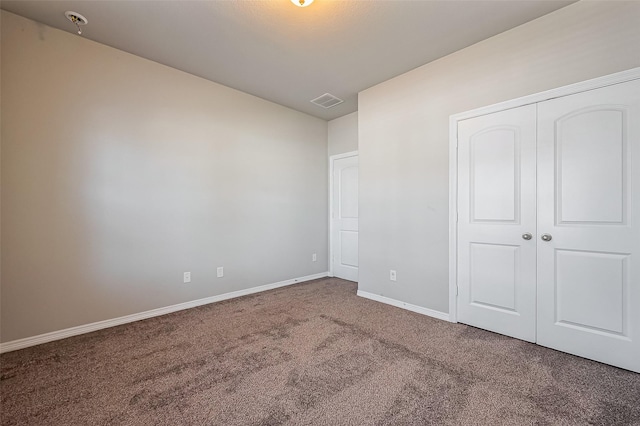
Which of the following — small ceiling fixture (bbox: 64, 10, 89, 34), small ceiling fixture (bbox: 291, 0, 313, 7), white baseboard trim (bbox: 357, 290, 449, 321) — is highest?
small ceiling fixture (bbox: 64, 10, 89, 34)

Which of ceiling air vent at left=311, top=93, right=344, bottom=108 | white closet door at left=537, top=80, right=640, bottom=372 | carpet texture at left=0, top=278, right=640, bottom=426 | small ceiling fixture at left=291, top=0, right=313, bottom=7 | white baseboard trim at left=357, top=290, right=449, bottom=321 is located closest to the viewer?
carpet texture at left=0, top=278, right=640, bottom=426

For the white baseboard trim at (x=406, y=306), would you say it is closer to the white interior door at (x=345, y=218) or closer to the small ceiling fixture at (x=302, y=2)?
the white interior door at (x=345, y=218)

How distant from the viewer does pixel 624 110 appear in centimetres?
187

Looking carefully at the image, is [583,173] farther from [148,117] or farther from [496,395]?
[148,117]

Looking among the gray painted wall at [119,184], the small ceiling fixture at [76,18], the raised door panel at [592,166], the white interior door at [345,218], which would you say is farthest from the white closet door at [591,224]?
the small ceiling fixture at [76,18]

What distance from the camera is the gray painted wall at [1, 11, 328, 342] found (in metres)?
2.23

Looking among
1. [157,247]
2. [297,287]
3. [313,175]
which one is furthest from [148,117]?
[297,287]

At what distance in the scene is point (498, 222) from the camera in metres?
2.44

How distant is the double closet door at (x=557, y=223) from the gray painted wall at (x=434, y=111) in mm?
203

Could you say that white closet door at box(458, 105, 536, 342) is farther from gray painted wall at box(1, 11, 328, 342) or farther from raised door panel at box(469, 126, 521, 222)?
gray painted wall at box(1, 11, 328, 342)

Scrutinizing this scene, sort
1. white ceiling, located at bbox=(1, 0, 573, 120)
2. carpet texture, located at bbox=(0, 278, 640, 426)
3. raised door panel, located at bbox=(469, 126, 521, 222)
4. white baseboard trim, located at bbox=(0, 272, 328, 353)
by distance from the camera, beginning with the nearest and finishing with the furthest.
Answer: carpet texture, located at bbox=(0, 278, 640, 426)
white ceiling, located at bbox=(1, 0, 573, 120)
white baseboard trim, located at bbox=(0, 272, 328, 353)
raised door panel, located at bbox=(469, 126, 521, 222)

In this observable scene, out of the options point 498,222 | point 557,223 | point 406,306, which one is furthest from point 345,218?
point 557,223

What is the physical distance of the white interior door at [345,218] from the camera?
438cm

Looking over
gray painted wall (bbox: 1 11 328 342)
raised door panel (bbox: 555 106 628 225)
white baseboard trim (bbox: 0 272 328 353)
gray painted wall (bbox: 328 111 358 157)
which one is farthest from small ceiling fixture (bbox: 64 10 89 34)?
raised door panel (bbox: 555 106 628 225)
